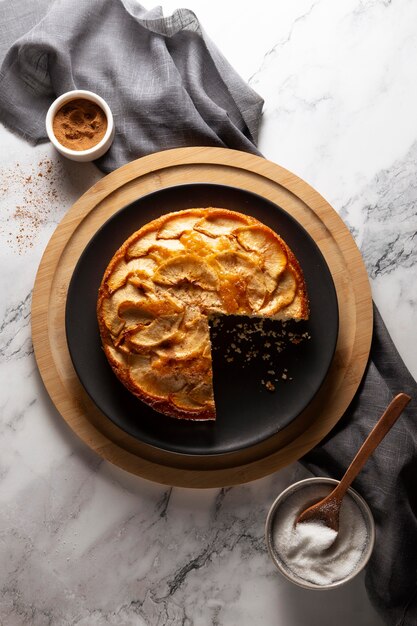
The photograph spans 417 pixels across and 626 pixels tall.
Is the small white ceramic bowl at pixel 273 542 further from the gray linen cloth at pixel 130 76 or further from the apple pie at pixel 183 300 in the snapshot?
A: the gray linen cloth at pixel 130 76

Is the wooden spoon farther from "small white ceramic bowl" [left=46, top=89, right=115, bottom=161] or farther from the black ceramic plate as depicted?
"small white ceramic bowl" [left=46, top=89, right=115, bottom=161]

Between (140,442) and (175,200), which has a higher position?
(175,200)

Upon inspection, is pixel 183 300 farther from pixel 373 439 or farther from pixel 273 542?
pixel 273 542

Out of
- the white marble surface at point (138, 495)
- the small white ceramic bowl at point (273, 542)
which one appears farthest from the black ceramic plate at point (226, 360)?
the white marble surface at point (138, 495)

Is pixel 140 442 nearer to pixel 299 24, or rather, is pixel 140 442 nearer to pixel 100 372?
pixel 100 372

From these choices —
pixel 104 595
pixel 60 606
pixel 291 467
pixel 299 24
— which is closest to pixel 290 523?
pixel 291 467

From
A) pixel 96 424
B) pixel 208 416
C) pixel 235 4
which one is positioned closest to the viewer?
pixel 208 416

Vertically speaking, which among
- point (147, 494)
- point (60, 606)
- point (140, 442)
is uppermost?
point (140, 442)
